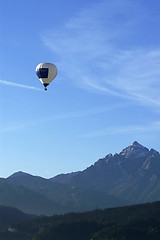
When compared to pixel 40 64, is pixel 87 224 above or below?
below

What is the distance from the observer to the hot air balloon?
151 metres

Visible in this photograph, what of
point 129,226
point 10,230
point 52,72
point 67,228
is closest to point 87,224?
point 67,228

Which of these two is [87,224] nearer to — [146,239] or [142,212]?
[142,212]

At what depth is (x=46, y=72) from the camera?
502 feet

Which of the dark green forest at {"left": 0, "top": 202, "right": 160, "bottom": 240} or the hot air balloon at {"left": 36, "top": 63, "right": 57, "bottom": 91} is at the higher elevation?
the hot air balloon at {"left": 36, "top": 63, "right": 57, "bottom": 91}

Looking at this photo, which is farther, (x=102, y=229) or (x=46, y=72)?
(x=102, y=229)

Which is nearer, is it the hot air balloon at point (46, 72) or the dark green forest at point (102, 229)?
the dark green forest at point (102, 229)

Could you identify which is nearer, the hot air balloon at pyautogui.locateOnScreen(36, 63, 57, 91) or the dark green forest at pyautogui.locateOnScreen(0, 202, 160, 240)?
the dark green forest at pyautogui.locateOnScreen(0, 202, 160, 240)

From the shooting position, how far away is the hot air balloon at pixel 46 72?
151 metres

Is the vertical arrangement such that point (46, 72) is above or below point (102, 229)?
above

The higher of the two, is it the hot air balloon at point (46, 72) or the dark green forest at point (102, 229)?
the hot air balloon at point (46, 72)

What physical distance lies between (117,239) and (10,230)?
7000 cm

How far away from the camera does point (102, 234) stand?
15262cm

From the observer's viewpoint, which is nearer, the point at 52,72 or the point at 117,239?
the point at 117,239
